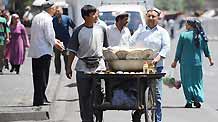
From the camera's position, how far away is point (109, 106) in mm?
8562

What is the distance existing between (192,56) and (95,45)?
3.78m

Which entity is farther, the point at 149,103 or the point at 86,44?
the point at 86,44

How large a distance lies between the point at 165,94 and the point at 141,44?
536cm

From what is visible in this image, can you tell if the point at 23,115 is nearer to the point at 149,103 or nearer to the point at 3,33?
the point at 149,103

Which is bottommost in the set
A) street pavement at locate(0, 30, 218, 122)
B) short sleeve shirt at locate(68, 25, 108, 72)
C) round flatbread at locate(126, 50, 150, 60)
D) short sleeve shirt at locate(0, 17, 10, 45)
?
street pavement at locate(0, 30, 218, 122)

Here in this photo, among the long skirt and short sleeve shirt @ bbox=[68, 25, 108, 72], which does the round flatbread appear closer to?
short sleeve shirt @ bbox=[68, 25, 108, 72]

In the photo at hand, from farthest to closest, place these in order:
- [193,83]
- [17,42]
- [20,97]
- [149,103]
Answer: [17,42] → [20,97] → [193,83] → [149,103]

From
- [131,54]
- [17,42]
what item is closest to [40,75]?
[131,54]

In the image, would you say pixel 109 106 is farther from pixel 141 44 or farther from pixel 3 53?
pixel 3 53

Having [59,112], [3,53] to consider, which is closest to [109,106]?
[59,112]

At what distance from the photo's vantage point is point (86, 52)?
9055mm

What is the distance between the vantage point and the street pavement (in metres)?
11.1

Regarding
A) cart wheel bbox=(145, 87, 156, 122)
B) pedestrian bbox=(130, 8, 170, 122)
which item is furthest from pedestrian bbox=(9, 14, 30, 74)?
cart wheel bbox=(145, 87, 156, 122)

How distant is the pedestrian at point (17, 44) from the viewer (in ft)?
60.1
